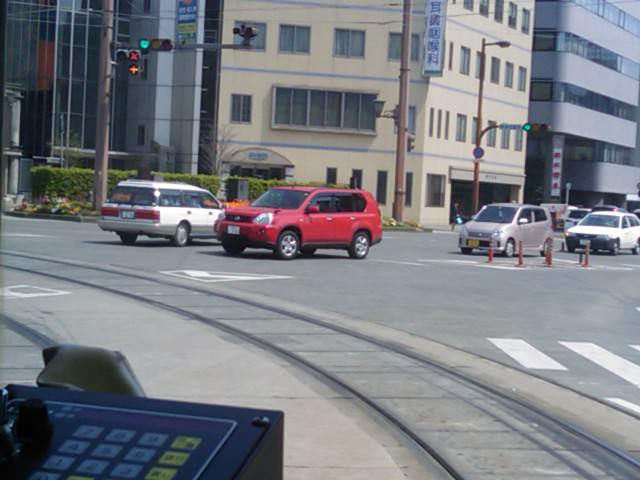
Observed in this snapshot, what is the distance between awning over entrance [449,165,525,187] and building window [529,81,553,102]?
7.15 meters

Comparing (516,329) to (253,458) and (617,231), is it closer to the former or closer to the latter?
(253,458)

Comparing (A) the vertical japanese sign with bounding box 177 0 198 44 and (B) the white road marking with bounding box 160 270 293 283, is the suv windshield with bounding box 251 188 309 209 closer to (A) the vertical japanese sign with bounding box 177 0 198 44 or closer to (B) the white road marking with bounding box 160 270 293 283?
(B) the white road marking with bounding box 160 270 293 283

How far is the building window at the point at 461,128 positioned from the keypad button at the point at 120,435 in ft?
183

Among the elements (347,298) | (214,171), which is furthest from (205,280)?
(214,171)

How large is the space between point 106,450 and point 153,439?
0.26 ft

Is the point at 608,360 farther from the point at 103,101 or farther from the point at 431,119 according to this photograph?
the point at 431,119

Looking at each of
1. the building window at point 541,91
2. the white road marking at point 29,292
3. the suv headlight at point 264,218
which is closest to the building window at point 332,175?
the building window at point 541,91

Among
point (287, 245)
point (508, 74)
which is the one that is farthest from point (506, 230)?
point (508, 74)

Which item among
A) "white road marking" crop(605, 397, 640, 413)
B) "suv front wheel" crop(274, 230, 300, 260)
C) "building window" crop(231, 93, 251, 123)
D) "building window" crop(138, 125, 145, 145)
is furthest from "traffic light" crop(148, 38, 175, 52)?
"building window" crop(138, 125, 145, 145)

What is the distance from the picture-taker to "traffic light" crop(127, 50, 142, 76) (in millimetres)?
28500

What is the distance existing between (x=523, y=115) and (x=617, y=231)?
2872cm

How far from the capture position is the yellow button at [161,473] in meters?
1.60

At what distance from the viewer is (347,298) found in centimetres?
1580

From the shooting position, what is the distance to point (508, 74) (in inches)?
2398
